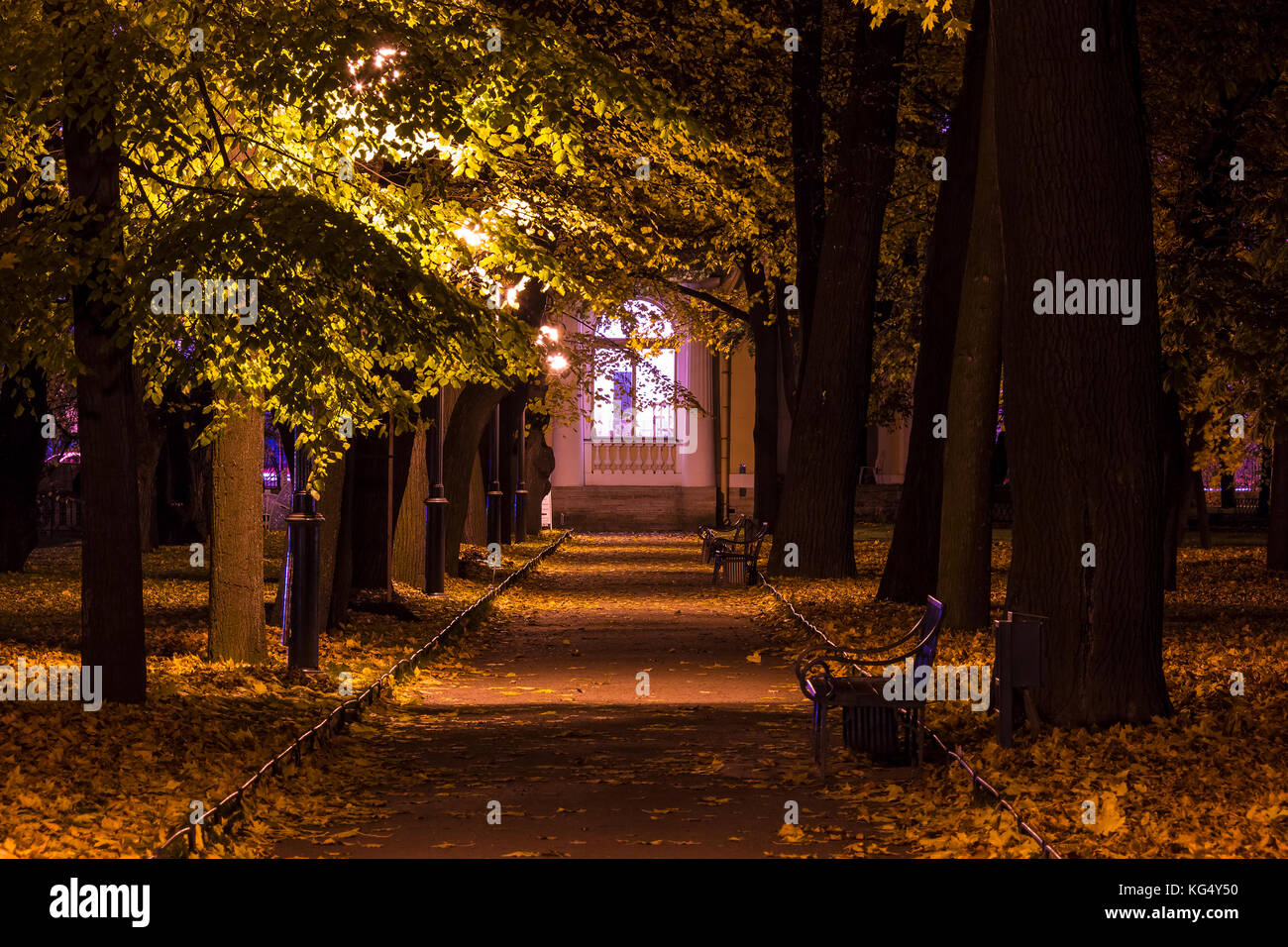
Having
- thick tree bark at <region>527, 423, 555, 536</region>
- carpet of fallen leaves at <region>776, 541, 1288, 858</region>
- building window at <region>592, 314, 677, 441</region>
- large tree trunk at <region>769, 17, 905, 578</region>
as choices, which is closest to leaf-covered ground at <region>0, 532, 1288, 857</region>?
carpet of fallen leaves at <region>776, 541, 1288, 858</region>

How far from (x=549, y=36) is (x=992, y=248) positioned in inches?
222

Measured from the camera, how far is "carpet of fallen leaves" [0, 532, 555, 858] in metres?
8.46

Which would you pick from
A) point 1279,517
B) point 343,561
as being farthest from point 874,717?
point 1279,517

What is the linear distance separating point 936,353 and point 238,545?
32.8 ft

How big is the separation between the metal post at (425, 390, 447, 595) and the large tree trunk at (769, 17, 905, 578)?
6.33m

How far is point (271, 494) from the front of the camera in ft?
188

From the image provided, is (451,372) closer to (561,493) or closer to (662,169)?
(662,169)

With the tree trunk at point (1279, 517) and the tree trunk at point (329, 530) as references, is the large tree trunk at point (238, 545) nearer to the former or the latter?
the tree trunk at point (329, 530)

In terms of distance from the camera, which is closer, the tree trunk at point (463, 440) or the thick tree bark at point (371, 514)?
the thick tree bark at point (371, 514)

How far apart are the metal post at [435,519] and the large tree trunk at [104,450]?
11.9m

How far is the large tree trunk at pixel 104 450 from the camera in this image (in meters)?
12.4

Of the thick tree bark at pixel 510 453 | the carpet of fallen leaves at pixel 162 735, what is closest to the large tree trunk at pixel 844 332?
the carpet of fallen leaves at pixel 162 735

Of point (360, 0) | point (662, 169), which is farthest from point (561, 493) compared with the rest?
point (360, 0)

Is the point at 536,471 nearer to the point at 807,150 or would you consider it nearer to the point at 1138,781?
the point at 807,150
